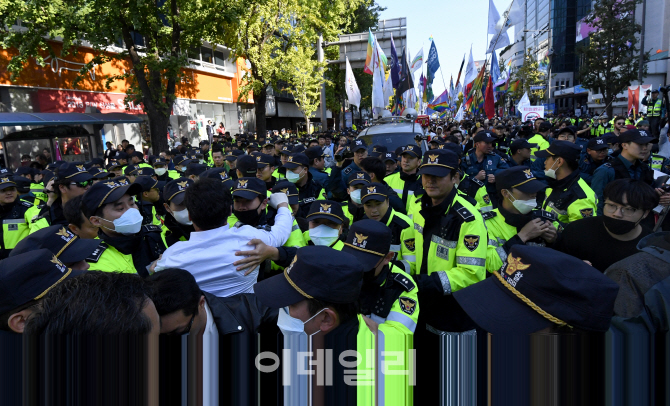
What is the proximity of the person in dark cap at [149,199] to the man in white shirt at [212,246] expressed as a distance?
226 cm

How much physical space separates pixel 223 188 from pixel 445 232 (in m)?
1.52

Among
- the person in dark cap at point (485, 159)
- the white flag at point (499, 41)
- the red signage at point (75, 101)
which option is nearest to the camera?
the person in dark cap at point (485, 159)

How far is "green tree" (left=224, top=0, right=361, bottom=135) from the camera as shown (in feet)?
63.9

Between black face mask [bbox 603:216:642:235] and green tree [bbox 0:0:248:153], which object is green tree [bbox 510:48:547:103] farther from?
black face mask [bbox 603:216:642:235]

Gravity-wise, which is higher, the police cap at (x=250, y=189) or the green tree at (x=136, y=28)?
the green tree at (x=136, y=28)

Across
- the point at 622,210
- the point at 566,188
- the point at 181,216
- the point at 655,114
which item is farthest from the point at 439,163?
the point at 655,114

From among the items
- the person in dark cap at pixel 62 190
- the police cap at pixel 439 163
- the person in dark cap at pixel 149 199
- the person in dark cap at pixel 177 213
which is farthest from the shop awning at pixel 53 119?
the police cap at pixel 439 163

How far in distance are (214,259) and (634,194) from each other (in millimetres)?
2629

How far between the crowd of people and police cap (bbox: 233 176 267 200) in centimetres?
1

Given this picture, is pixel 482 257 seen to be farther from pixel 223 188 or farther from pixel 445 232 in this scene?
pixel 223 188

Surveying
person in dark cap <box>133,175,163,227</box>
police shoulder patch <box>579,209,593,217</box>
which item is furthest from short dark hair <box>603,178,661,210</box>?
person in dark cap <box>133,175,163,227</box>

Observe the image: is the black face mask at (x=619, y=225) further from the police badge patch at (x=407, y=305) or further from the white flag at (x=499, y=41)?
the white flag at (x=499, y=41)

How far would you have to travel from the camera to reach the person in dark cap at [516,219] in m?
2.93

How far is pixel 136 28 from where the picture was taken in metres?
13.0
